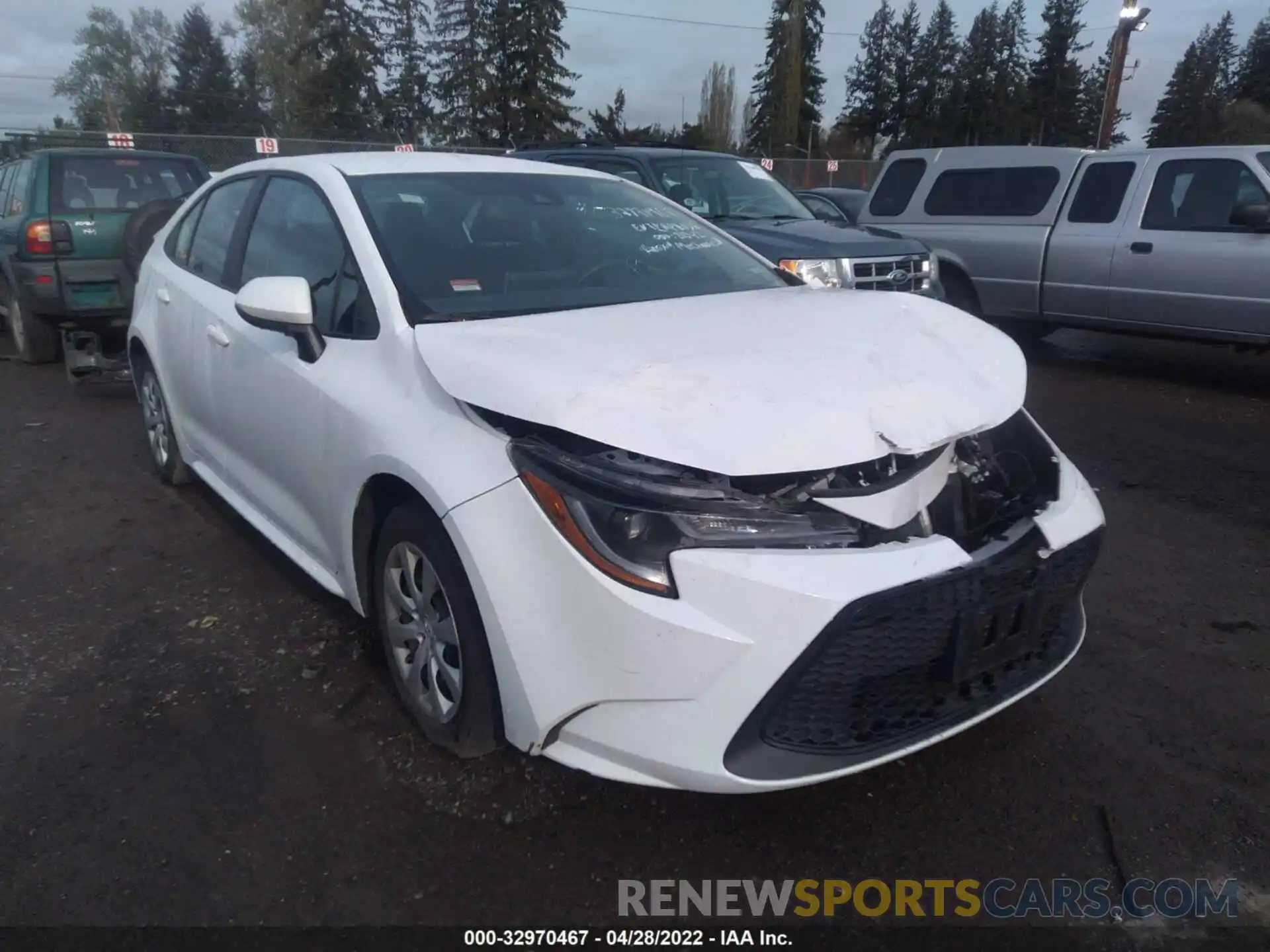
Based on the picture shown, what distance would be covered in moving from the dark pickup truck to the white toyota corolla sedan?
3.67 m

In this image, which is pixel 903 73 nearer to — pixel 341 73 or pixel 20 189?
pixel 341 73

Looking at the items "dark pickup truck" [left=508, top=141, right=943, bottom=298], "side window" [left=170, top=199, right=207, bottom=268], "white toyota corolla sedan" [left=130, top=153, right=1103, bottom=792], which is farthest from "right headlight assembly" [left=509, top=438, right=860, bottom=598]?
"dark pickup truck" [left=508, top=141, right=943, bottom=298]

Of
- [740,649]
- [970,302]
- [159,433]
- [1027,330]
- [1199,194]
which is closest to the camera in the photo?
[740,649]

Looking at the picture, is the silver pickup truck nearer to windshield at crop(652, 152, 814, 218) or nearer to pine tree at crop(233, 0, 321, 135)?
windshield at crop(652, 152, 814, 218)

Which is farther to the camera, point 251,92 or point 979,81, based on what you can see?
point 979,81

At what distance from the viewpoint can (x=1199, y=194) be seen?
25.2ft

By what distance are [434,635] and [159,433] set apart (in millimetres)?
3136

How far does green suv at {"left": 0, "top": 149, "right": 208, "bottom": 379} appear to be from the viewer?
7512 mm

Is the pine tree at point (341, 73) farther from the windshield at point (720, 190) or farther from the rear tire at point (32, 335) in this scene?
the windshield at point (720, 190)

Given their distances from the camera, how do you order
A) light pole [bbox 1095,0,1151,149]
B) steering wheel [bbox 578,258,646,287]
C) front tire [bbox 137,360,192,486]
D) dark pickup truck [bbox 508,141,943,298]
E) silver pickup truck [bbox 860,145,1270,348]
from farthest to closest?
light pole [bbox 1095,0,1151,149] < silver pickup truck [bbox 860,145,1270,348] < dark pickup truck [bbox 508,141,943,298] < front tire [bbox 137,360,192,486] < steering wheel [bbox 578,258,646,287]

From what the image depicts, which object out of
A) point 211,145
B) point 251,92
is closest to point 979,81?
point 251,92

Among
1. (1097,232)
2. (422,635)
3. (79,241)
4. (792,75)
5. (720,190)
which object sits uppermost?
(792,75)

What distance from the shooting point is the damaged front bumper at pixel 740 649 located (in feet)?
7.02

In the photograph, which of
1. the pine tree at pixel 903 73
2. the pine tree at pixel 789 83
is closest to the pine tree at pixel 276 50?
the pine tree at pixel 789 83
